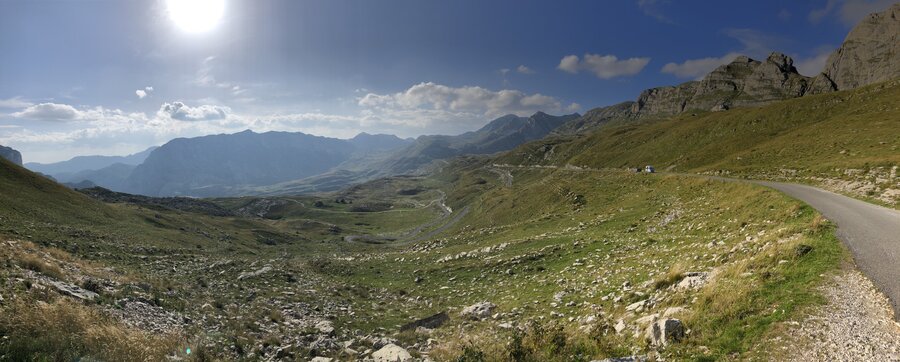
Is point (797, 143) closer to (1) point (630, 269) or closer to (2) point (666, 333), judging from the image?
(1) point (630, 269)

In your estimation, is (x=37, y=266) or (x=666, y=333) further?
(x=37, y=266)

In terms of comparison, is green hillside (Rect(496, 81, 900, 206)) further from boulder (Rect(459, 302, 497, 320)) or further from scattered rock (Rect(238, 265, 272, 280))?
scattered rock (Rect(238, 265, 272, 280))

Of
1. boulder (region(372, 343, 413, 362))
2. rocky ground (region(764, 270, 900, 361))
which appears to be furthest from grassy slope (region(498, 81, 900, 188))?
boulder (region(372, 343, 413, 362))

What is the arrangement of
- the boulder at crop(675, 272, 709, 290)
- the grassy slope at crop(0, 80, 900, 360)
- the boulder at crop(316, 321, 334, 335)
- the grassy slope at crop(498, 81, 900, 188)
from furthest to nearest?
1. the grassy slope at crop(498, 81, 900, 188)
2. the boulder at crop(316, 321, 334, 335)
3. the boulder at crop(675, 272, 709, 290)
4. the grassy slope at crop(0, 80, 900, 360)

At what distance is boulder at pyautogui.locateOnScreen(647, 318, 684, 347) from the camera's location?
36.8 ft

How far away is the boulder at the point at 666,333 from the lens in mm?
11227

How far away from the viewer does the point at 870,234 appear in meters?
17.4

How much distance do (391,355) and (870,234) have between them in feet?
77.4

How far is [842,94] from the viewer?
297 feet

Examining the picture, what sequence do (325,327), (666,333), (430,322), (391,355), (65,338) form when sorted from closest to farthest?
(666,333) < (65,338) < (391,355) < (325,327) < (430,322)

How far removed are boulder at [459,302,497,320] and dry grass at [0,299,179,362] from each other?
14454mm

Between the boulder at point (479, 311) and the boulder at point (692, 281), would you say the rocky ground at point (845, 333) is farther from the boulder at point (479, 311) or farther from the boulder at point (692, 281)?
the boulder at point (479, 311)

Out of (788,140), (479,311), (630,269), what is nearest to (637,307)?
(630,269)

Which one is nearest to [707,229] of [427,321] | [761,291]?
[761,291]
